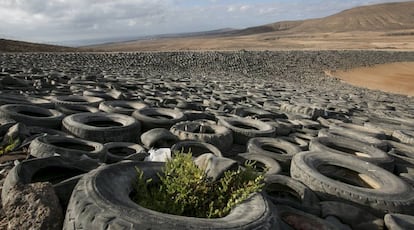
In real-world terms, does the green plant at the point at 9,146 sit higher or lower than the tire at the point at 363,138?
higher

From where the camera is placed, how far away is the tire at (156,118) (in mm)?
7371

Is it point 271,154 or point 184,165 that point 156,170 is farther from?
point 271,154

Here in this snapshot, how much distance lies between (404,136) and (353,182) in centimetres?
343

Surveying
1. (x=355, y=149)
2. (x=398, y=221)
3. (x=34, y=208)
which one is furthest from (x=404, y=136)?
(x=34, y=208)

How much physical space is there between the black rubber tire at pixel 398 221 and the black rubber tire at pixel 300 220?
77 centimetres

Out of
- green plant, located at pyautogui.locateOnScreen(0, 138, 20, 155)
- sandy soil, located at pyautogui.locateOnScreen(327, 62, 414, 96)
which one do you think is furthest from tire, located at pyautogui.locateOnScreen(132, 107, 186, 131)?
sandy soil, located at pyautogui.locateOnScreen(327, 62, 414, 96)

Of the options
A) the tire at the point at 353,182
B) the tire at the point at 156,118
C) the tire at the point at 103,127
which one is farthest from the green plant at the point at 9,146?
the tire at the point at 353,182

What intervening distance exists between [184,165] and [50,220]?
4.47 ft

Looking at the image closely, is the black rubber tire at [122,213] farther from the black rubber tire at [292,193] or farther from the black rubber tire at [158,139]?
the black rubber tire at [158,139]

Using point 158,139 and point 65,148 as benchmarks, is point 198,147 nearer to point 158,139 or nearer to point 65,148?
point 158,139

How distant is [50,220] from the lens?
9.98 feet

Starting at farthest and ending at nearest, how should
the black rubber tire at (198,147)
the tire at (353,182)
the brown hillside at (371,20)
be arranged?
the brown hillside at (371,20) → the black rubber tire at (198,147) → the tire at (353,182)

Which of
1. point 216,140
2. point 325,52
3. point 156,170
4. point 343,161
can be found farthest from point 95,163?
point 325,52

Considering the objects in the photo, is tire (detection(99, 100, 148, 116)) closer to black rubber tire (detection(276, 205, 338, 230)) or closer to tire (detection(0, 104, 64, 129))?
tire (detection(0, 104, 64, 129))
